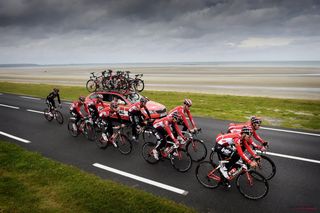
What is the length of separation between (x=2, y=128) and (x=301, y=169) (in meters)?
16.1

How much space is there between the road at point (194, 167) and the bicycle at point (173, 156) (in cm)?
23

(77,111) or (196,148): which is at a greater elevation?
(77,111)

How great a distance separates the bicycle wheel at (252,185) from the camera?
7.16 metres

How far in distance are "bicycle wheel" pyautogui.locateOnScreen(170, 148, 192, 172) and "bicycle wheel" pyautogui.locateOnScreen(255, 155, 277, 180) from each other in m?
2.43

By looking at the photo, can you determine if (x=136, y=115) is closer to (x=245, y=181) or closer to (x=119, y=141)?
(x=119, y=141)

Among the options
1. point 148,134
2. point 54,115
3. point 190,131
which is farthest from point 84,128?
point 190,131

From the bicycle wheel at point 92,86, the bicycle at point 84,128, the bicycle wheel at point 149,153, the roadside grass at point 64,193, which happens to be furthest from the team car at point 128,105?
the bicycle wheel at point 92,86

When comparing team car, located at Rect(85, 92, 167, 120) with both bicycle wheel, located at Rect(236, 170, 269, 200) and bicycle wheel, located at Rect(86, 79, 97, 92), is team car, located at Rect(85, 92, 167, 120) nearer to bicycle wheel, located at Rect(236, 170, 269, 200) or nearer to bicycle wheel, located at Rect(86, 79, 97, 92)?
bicycle wheel, located at Rect(86, 79, 97, 92)

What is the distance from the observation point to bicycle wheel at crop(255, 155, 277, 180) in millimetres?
8324

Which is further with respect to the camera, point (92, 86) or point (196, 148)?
point (92, 86)

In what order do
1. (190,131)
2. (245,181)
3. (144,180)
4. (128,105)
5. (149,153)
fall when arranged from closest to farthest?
(245,181)
(144,180)
(190,131)
(149,153)
(128,105)

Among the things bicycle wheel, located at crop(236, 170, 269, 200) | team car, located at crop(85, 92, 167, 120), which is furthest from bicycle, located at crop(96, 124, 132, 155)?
bicycle wheel, located at crop(236, 170, 269, 200)

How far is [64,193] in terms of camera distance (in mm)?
7469

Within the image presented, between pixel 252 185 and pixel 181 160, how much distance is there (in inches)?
110
